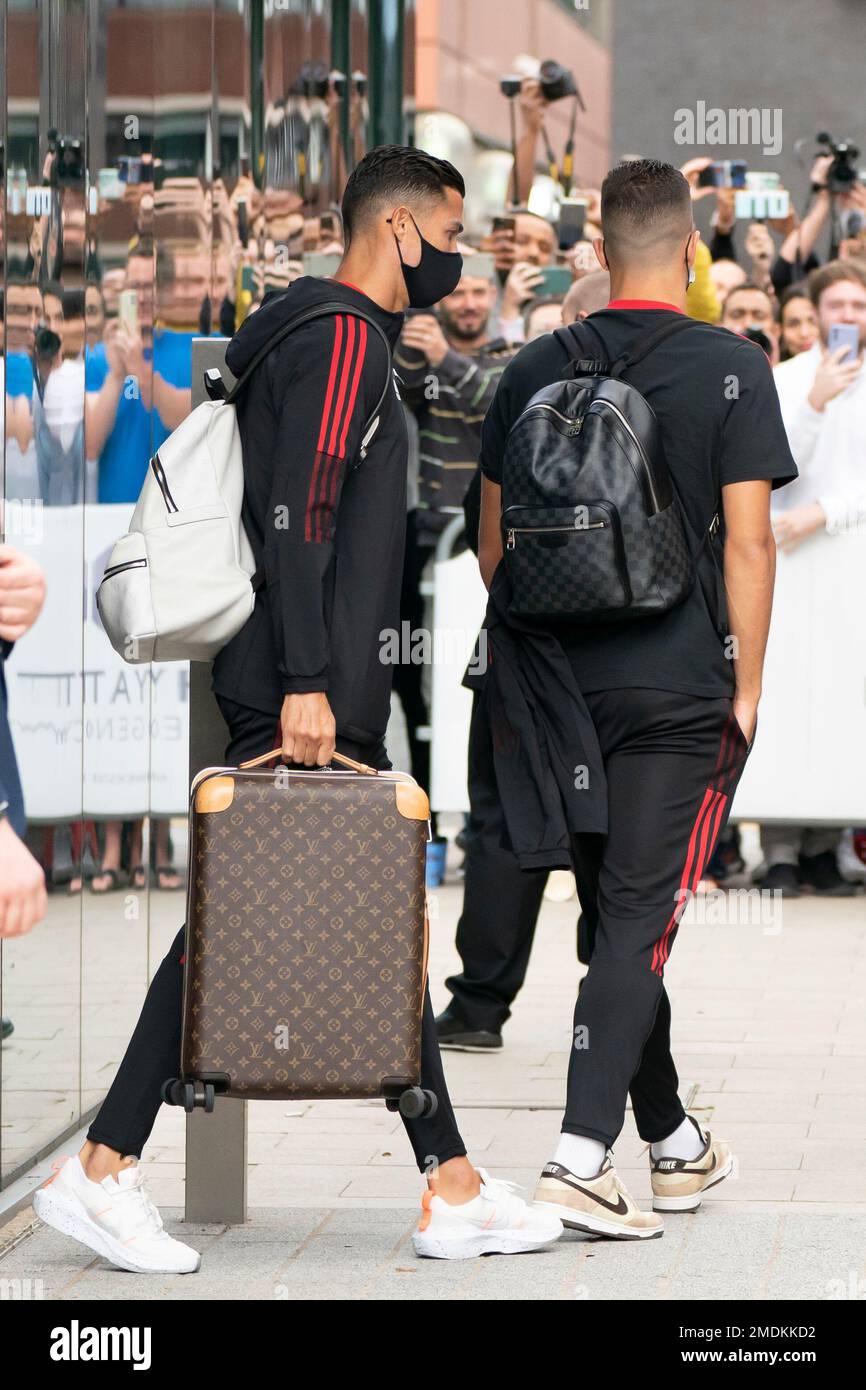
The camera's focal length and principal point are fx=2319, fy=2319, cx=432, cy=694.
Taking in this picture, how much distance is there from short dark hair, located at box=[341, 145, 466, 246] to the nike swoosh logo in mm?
1726

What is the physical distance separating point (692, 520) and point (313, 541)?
0.77 meters

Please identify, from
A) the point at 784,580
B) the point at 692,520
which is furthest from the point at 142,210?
the point at 784,580

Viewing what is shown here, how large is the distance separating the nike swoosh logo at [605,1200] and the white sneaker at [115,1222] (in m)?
0.67

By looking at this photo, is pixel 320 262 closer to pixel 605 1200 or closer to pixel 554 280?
pixel 554 280

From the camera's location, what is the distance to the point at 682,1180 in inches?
177

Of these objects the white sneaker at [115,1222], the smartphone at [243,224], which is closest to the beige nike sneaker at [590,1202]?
the white sneaker at [115,1222]

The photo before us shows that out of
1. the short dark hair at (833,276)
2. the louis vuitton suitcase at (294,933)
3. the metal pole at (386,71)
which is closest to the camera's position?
the louis vuitton suitcase at (294,933)

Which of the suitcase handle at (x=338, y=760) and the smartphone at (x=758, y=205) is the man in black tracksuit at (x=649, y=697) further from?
the smartphone at (x=758, y=205)

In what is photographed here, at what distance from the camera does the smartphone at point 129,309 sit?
5559 millimetres

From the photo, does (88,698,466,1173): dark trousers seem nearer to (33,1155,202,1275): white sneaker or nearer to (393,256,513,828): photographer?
(33,1155,202,1275): white sneaker

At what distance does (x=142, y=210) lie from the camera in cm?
587

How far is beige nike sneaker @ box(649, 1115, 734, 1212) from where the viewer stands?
4.48 metres

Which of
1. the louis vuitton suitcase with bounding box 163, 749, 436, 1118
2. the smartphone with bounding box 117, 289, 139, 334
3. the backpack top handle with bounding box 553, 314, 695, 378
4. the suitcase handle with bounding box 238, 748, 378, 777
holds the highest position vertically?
the smartphone with bounding box 117, 289, 139, 334

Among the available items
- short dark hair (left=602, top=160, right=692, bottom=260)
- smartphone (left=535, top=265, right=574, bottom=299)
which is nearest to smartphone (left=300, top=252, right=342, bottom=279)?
smartphone (left=535, top=265, right=574, bottom=299)
